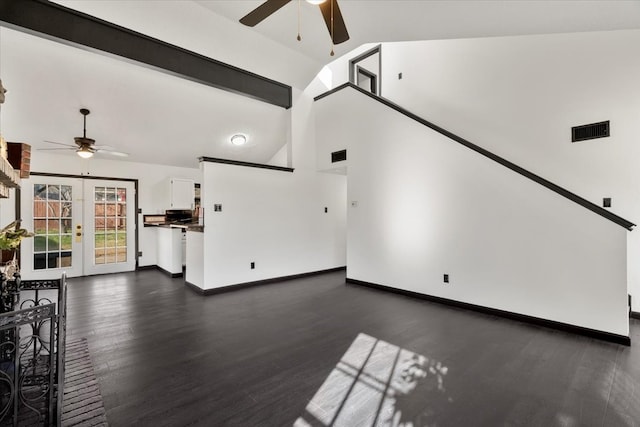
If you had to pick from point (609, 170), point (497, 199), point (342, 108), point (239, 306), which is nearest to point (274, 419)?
point (239, 306)

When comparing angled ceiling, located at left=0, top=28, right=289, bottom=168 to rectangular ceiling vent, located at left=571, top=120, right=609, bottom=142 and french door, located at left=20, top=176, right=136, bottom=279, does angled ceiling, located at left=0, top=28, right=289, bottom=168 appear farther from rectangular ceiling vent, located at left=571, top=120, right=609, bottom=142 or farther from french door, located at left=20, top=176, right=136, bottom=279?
rectangular ceiling vent, located at left=571, top=120, right=609, bottom=142

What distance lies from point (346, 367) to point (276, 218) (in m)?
3.43

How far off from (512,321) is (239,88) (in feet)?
16.9

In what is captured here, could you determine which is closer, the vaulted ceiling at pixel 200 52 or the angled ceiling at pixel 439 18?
the angled ceiling at pixel 439 18

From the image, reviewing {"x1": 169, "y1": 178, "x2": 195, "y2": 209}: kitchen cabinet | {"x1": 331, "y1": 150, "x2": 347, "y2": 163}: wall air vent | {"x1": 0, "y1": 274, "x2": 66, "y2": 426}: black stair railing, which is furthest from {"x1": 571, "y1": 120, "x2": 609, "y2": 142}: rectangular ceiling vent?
{"x1": 169, "y1": 178, "x2": 195, "y2": 209}: kitchen cabinet

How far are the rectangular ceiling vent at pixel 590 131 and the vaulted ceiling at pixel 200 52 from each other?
142 cm

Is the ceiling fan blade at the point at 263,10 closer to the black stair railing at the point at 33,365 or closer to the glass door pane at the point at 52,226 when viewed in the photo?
the black stair railing at the point at 33,365

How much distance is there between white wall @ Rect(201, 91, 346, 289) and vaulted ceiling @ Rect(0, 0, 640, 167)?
47.7 inches

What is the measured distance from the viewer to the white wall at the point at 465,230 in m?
3.02

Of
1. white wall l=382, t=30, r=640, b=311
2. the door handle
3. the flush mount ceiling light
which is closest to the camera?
white wall l=382, t=30, r=640, b=311

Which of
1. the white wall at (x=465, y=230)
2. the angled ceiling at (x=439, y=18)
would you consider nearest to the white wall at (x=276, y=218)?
the white wall at (x=465, y=230)

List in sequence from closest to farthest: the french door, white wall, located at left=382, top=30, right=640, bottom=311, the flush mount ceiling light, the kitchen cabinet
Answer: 1. white wall, located at left=382, top=30, right=640, bottom=311
2. the french door
3. the flush mount ceiling light
4. the kitchen cabinet

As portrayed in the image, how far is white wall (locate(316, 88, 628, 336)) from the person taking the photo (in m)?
3.02

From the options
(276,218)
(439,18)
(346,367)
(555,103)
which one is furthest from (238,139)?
(555,103)
